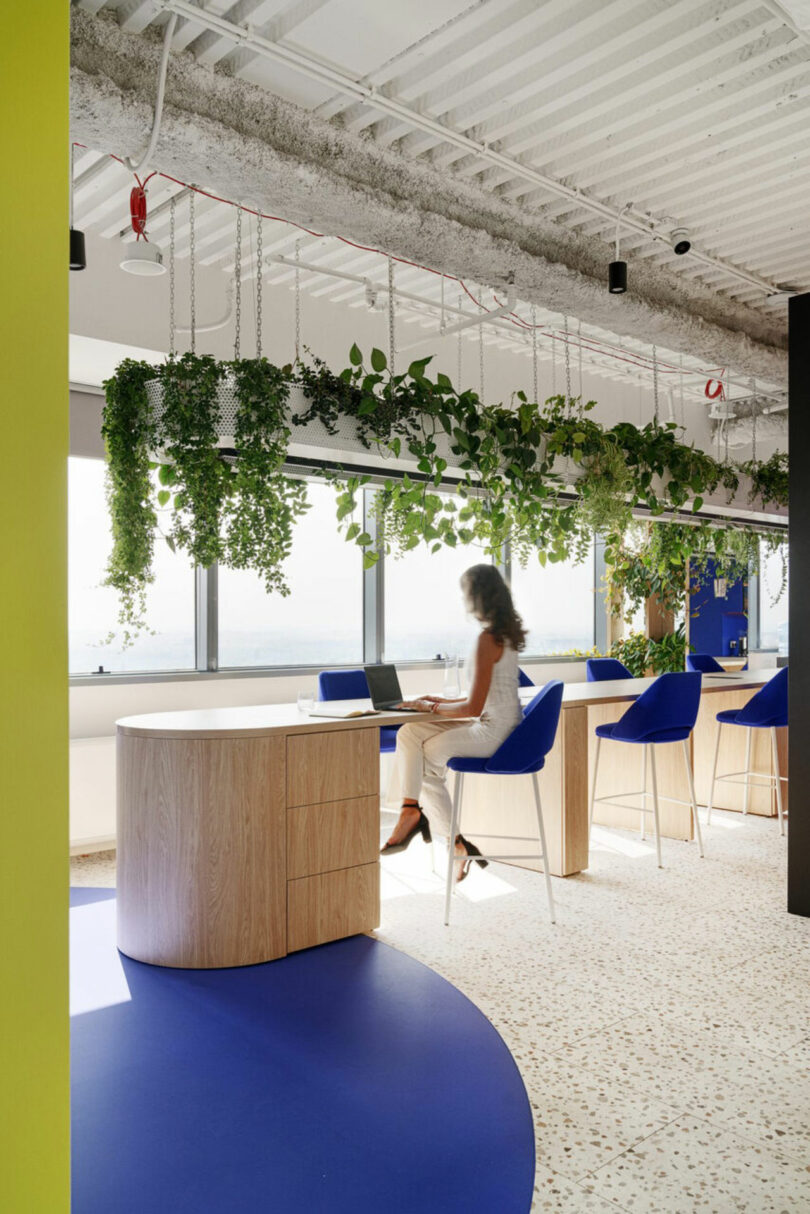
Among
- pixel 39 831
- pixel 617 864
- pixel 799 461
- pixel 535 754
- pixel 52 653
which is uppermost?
pixel 799 461

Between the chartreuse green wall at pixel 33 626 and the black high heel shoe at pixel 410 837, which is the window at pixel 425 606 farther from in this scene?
the chartreuse green wall at pixel 33 626

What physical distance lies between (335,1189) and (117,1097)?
30.3 inches

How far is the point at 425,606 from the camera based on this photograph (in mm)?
8070

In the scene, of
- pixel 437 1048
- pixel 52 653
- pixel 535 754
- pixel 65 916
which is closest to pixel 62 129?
pixel 52 653

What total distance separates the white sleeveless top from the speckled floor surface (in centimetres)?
90

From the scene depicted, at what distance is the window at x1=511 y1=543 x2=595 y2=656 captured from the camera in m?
9.07

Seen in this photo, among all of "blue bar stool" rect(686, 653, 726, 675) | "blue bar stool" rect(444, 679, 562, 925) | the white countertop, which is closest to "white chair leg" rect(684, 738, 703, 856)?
the white countertop

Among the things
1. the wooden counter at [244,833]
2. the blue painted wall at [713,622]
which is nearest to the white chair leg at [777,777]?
the wooden counter at [244,833]

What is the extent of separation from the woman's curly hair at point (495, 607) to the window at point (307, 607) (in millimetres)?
2433

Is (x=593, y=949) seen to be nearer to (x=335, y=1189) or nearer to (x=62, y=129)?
(x=335, y=1189)

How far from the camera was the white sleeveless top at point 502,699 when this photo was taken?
431cm

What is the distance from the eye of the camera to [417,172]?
3.70 meters

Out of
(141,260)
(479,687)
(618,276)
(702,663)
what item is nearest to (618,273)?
(618,276)

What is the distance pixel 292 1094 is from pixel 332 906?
127 cm
